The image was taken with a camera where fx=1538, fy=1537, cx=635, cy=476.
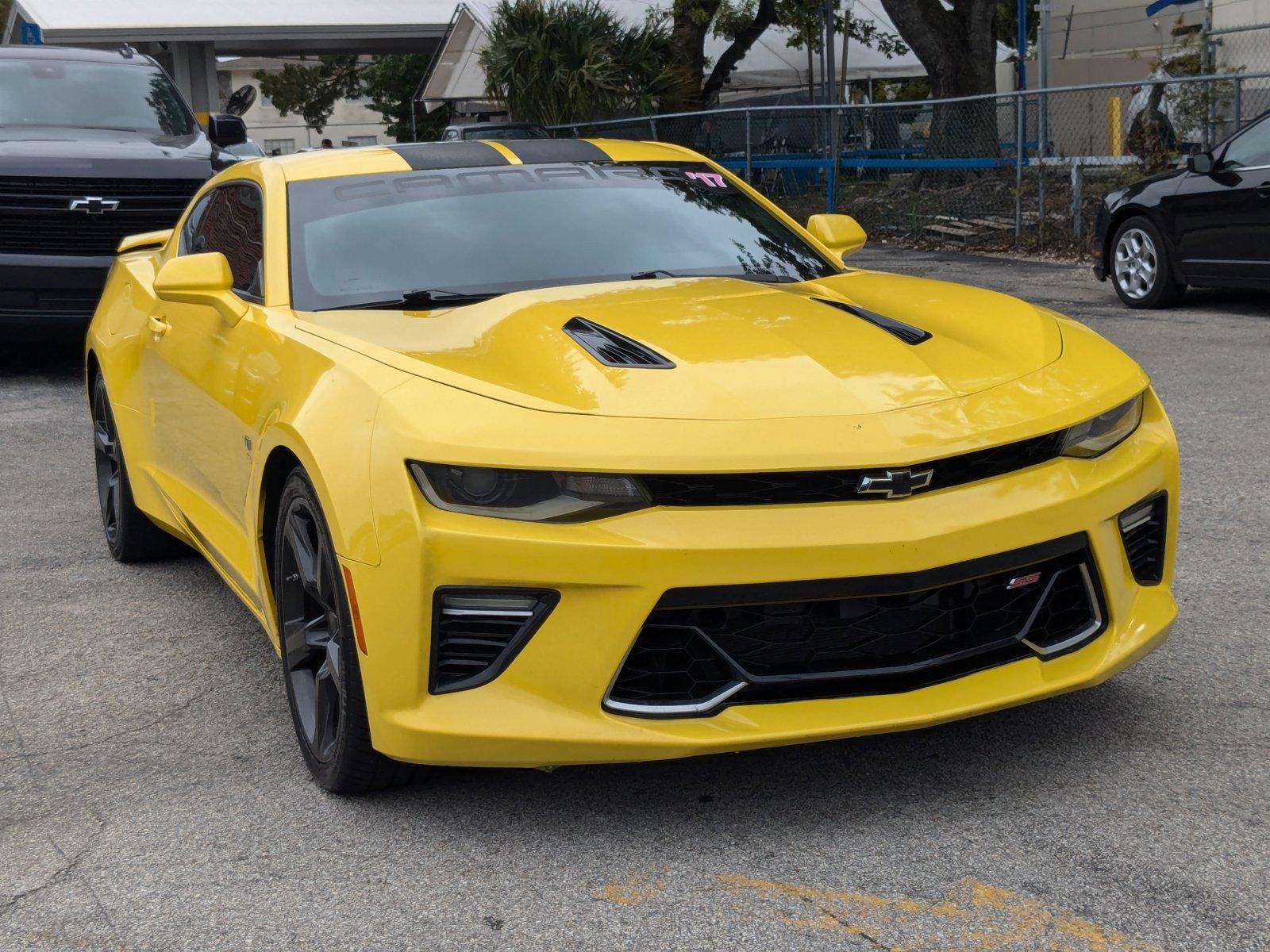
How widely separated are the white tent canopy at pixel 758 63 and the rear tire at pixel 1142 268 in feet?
65.6

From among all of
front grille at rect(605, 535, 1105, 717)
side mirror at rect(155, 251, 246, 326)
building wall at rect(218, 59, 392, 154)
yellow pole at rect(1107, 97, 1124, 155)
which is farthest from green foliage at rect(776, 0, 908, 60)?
building wall at rect(218, 59, 392, 154)

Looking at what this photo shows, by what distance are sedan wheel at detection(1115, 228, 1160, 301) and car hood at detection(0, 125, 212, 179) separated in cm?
651

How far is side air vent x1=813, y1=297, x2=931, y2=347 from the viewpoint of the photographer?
3521mm

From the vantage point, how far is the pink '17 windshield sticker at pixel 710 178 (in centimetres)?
486

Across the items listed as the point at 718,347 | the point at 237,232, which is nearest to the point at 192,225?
the point at 237,232

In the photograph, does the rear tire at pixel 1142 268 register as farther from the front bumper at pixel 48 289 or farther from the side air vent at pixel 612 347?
the side air vent at pixel 612 347

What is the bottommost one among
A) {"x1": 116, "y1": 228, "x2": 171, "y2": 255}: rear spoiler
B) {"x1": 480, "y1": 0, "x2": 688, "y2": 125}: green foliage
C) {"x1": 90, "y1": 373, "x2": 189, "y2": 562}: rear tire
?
{"x1": 90, "y1": 373, "x2": 189, "y2": 562}: rear tire

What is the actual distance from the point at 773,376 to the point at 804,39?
30.6 m

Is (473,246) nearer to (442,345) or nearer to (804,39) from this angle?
(442,345)

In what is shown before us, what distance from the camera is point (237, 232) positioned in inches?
184

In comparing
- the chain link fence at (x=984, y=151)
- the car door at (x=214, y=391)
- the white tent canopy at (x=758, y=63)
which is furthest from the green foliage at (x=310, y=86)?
the car door at (x=214, y=391)

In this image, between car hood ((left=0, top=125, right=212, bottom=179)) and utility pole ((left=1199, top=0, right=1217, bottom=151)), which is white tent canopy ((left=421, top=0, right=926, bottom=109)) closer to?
utility pole ((left=1199, top=0, right=1217, bottom=151))

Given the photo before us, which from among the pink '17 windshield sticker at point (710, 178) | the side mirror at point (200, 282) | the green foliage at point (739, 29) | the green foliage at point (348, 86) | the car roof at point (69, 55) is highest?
the green foliage at point (348, 86)

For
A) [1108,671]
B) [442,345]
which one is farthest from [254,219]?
[1108,671]
